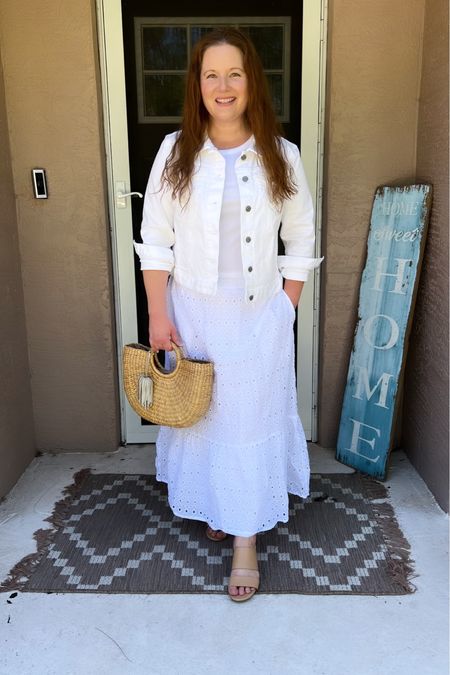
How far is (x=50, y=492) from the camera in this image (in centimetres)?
267

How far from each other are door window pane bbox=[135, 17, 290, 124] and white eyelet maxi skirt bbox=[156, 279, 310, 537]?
3.57ft

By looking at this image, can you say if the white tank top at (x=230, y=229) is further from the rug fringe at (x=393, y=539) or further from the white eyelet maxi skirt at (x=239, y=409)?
the rug fringe at (x=393, y=539)

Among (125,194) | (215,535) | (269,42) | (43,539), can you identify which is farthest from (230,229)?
(43,539)

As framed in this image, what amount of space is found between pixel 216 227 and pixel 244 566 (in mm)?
1119

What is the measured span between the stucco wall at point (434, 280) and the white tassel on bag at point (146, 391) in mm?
1192

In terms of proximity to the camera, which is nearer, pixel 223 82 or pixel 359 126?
pixel 223 82

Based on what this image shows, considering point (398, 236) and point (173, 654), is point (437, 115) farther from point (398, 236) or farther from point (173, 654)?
point (173, 654)

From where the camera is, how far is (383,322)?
2.68 meters

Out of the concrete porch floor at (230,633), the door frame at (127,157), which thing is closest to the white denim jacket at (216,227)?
the door frame at (127,157)

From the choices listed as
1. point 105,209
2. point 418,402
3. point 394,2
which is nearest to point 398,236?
point 418,402

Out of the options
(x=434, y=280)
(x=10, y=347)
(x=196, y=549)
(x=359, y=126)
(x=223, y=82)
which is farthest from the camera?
(x=10, y=347)

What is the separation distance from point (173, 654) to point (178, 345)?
0.95 meters

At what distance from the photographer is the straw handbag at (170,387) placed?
1.99 metres

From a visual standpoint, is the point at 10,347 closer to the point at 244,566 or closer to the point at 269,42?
the point at 244,566
